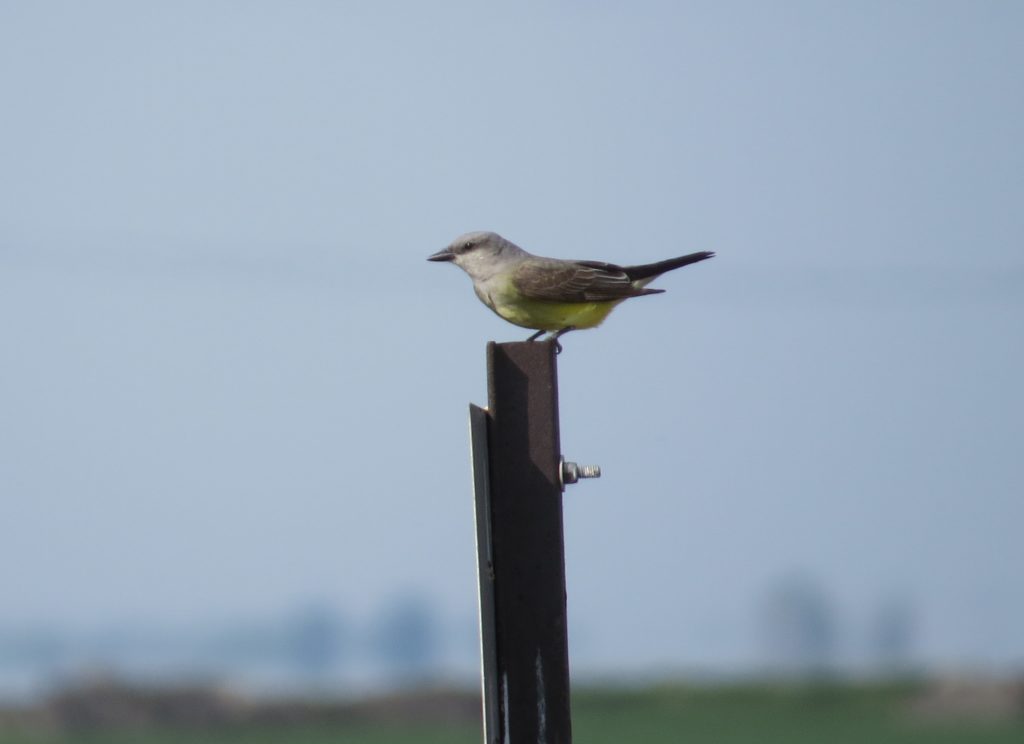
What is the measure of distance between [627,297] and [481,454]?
3.44 m

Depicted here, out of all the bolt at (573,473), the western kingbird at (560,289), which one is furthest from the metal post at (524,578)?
the western kingbird at (560,289)

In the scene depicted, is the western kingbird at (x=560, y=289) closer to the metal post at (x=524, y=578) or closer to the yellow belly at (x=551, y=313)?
the yellow belly at (x=551, y=313)

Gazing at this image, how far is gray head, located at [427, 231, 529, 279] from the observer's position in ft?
28.5

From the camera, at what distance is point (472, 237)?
29.5 feet

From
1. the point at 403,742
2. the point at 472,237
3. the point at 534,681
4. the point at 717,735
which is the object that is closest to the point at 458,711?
the point at 403,742

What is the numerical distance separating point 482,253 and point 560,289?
0.85m

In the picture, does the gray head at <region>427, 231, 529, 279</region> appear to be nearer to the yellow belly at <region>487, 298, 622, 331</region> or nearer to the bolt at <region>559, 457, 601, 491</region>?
the yellow belly at <region>487, 298, 622, 331</region>

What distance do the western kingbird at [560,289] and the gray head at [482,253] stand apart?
63mm

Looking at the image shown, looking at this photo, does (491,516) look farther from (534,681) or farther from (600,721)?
(600,721)

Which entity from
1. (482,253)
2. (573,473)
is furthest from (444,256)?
(573,473)

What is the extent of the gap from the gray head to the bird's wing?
30 cm

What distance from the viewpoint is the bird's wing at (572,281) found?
8.20m

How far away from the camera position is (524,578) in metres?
5.21

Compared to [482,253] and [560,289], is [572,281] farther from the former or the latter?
[482,253]
